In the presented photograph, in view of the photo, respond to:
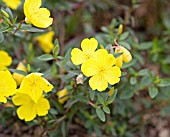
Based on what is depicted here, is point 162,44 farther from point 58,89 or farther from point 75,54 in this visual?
point 75,54

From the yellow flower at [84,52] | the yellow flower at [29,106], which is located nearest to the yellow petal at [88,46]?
the yellow flower at [84,52]

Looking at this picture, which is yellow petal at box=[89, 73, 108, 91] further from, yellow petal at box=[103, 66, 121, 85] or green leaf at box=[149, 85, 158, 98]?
green leaf at box=[149, 85, 158, 98]

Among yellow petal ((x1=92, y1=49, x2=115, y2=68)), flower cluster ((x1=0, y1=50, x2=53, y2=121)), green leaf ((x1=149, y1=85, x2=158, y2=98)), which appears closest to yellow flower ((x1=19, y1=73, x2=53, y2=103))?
flower cluster ((x1=0, y1=50, x2=53, y2=121))

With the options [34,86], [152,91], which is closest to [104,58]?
[34,86]

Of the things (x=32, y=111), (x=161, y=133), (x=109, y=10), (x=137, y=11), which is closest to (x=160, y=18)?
(x=137, y=11)

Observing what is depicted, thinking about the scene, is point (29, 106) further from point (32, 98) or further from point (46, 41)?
point (46, 41)

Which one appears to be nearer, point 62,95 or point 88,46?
point 88,46
